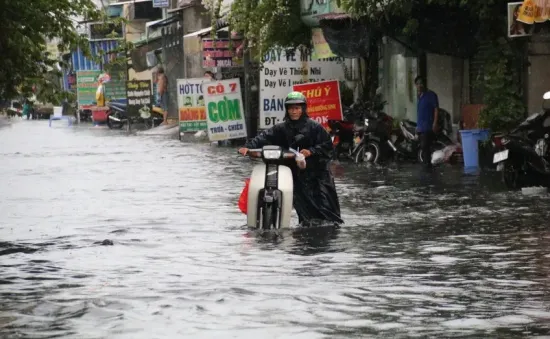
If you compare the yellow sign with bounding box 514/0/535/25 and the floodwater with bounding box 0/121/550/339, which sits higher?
the yellow sign with bounding box 514/0/535/25

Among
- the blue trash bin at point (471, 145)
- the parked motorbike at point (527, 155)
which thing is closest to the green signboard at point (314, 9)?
the blue trash bin at point (471, 145)

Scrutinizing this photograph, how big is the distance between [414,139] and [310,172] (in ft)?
40.9

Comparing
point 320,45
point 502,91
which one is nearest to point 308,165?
Result: point 502,91

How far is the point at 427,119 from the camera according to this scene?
2620cm

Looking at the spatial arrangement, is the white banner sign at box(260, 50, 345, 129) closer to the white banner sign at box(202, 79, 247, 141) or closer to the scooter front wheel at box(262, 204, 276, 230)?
the white banner sign at box(202, 79, 247, 141)

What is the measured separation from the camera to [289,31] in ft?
111

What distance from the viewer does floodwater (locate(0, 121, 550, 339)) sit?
8.68m

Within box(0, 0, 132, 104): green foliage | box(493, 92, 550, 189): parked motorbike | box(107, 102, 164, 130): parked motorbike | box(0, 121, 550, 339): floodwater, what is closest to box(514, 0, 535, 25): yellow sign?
box(493, 92, 550, 189): parked motorbike

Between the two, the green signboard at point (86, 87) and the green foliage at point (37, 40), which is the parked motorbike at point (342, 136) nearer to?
the green foliage at point (37, 40)

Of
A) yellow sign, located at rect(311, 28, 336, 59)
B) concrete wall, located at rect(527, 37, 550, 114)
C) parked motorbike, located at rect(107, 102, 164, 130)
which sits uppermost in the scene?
yellow sign, located at rect(311, 28, 336, 59)

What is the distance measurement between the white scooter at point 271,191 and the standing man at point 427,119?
38.0 ft

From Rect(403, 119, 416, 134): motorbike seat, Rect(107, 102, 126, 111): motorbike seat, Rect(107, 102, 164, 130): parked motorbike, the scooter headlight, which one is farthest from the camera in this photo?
Rect(107, 102, 126, 111): motorbike seat

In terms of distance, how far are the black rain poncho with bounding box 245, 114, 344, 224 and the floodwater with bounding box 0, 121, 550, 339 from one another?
0.37 meters

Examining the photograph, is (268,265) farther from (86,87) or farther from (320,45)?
(86,87)
